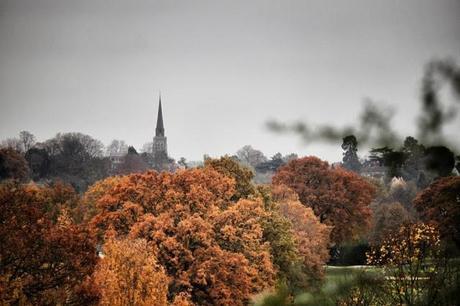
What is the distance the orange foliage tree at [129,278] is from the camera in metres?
24.6

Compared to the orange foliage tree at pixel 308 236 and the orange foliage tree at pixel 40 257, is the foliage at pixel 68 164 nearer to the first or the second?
the orange foliage tree at pixel 308 236

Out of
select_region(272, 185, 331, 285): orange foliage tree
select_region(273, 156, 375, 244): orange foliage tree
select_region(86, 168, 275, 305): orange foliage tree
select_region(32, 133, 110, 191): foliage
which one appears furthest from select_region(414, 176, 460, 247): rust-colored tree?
select_region(32, 133, 110, 191): foliage

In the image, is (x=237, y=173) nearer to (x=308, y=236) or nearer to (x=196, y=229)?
(x=308, y=236)

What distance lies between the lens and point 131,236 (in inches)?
1245

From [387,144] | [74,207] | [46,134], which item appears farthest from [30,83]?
[387,144]

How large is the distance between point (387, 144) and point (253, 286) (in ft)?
99.5

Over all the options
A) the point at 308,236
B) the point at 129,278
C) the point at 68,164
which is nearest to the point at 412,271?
the point at 129,278

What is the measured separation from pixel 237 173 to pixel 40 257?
894 inches

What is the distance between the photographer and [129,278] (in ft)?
82.9

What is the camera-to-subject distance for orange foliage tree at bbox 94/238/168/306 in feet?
80.7

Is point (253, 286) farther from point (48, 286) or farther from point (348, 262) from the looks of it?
point (348, 262)

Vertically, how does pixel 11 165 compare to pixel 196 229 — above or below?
above

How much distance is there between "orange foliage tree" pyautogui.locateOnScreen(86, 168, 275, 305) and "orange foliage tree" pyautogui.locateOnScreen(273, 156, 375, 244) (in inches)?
1009

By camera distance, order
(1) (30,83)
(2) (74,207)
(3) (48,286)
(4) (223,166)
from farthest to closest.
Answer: (1) (30,83) → (2) (74,207) → (4) (223,166) → (3) (48,286)
